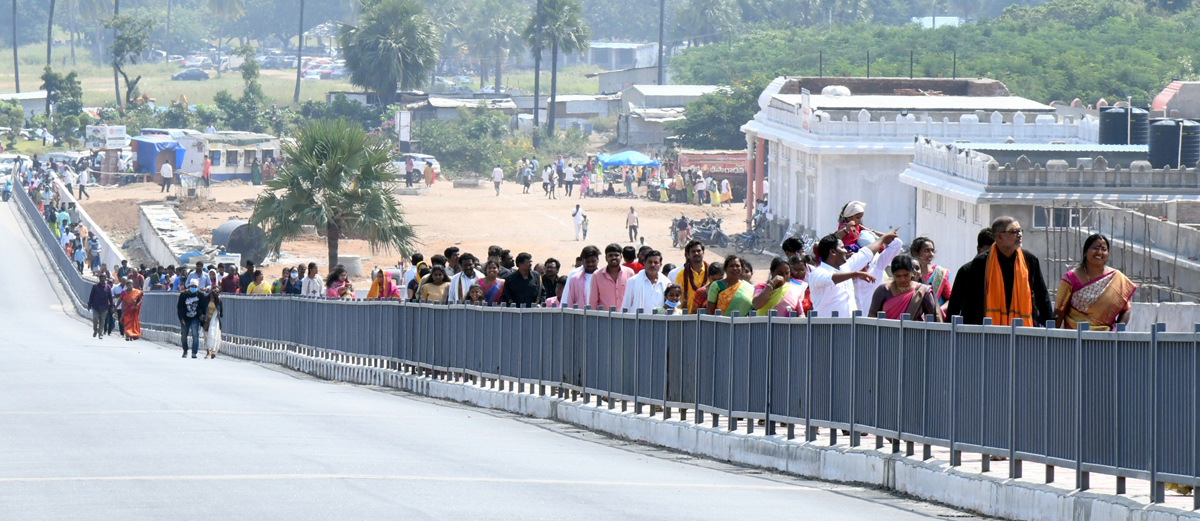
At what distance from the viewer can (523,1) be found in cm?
18438

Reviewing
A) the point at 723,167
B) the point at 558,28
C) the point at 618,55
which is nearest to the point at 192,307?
the point at 723,167

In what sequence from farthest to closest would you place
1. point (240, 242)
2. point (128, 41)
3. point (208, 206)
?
point (128, 41) < point (208, 206) < point (240, 242)

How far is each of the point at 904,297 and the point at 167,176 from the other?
7148 cm

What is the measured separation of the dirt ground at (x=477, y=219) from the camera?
57625 millimetres

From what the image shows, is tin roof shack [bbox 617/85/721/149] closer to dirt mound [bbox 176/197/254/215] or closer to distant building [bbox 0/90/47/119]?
dirt mound [bbox 176/197/254/215]

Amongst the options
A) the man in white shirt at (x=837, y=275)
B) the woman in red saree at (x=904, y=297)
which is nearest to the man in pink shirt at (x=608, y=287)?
the man in white shirt at (x=837, y=275)

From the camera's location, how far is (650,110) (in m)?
103

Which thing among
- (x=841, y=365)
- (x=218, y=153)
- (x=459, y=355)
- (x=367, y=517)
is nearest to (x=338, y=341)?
(x=459, y=355)

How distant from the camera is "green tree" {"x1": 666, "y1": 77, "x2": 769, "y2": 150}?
8806 cm

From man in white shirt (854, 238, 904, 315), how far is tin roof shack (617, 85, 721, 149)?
87.6 metres

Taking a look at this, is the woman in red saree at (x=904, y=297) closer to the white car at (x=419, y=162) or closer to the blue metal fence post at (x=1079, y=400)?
the blue metal fence post at (x=1079, y=400)

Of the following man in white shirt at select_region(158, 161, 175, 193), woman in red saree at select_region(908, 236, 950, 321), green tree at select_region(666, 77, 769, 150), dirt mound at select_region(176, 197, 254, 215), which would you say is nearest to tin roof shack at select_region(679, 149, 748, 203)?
green tree at select_region(666, 77, 769, 150)

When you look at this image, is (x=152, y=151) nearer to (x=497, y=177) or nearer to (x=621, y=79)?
(x=497, y=177)

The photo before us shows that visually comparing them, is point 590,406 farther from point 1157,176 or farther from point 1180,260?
point 1157,176
